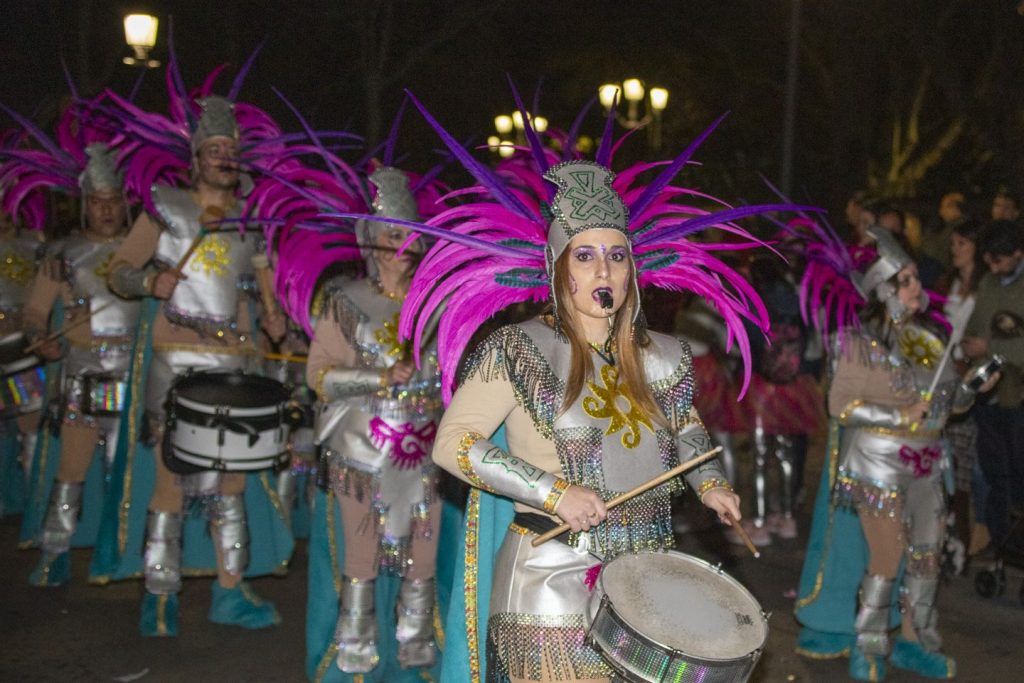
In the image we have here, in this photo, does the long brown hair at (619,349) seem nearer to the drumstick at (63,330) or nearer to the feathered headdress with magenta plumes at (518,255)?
the feathered headdress with magenta plumes at (518,255)

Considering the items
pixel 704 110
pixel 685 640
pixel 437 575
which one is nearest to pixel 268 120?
pixel 437 575

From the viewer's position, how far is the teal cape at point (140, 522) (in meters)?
6.61

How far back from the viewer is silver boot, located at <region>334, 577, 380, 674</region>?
5.48 metres

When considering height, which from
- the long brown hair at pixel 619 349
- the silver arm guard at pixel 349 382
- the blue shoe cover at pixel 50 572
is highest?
the long brown hair at pixel 619 349

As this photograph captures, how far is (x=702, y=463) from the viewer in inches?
148

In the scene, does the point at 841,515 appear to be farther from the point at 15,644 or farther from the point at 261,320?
the point at 15,644

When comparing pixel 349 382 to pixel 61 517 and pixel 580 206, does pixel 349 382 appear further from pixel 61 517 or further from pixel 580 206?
pixel 61 517

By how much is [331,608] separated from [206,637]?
3.36 feet

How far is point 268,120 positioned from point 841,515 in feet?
11.2

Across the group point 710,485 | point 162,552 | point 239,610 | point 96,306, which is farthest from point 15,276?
point 710,485

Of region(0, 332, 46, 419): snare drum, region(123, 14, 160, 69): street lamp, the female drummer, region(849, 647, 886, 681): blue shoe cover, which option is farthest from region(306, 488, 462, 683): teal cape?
region(123, 14, 160, 69): street lamp

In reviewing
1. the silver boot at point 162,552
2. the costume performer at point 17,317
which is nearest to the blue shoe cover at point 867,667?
the silver boot at point 162,552

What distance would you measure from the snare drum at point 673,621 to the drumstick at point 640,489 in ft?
0.50

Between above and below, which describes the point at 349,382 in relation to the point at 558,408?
below
